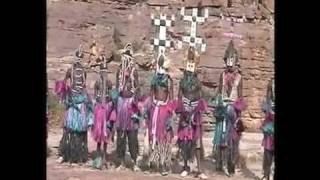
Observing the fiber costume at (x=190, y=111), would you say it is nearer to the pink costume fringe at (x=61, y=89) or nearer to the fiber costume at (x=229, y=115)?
the fiber costume at (x=229, y=115)

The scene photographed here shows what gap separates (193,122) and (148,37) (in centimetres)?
20

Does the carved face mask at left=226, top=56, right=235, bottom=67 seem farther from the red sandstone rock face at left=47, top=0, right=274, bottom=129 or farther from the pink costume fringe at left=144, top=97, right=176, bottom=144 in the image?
the pink costume fringe at left=144, top=97, right=176, bottom=144

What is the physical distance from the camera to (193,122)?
1633 mm

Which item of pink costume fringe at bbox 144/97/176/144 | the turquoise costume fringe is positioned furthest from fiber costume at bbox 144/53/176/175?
the turquoise costume fringe

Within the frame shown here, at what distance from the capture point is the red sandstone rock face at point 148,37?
5.22 ft

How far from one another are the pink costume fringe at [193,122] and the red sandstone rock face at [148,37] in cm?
3

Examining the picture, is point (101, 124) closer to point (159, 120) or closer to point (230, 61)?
point (159, 120)

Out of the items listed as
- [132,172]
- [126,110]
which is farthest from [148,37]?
[132,172]

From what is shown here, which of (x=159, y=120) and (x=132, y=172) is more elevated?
(x=159, y=120)
